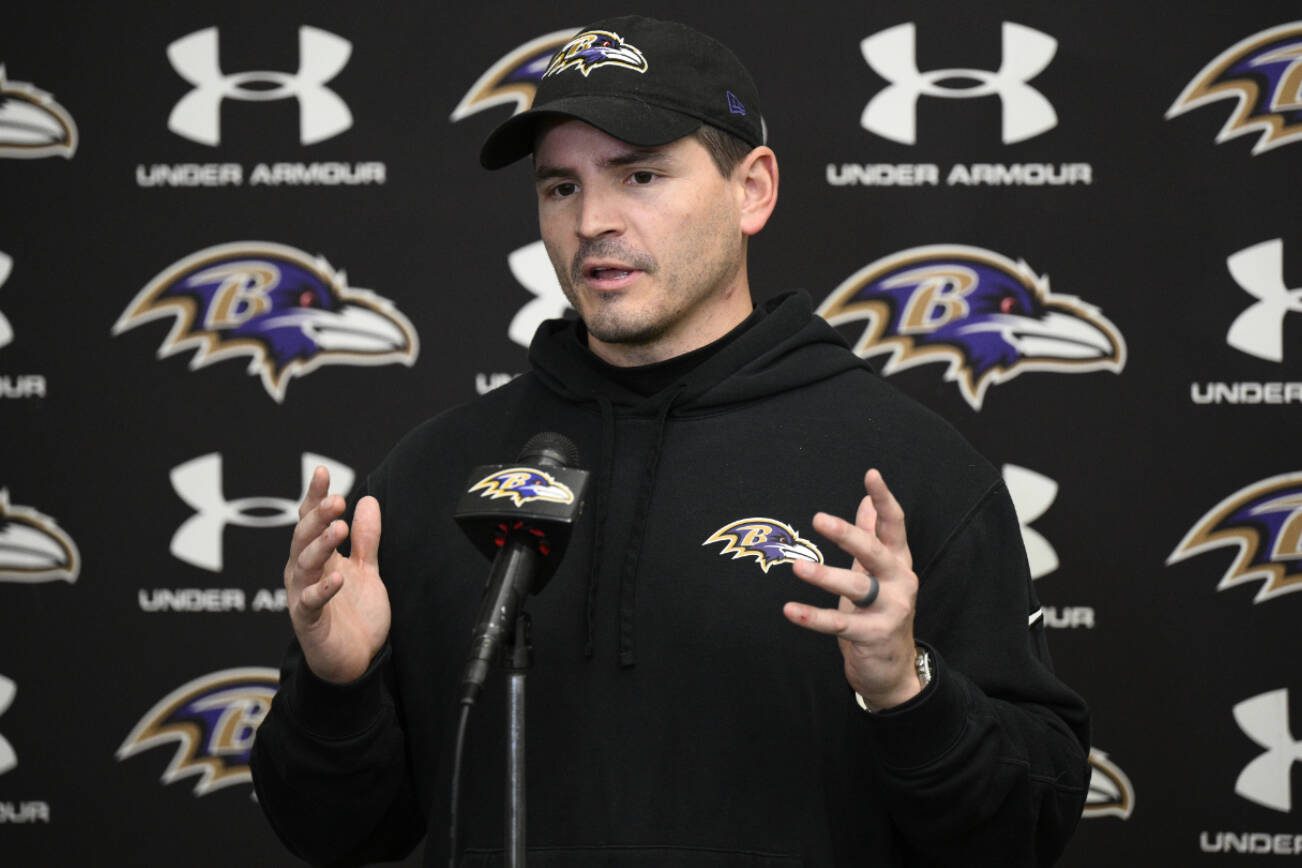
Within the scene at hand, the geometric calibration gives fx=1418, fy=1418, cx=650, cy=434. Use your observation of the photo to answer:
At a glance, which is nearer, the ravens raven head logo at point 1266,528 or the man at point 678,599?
the man at point 678,599

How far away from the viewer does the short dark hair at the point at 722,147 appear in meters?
1.44

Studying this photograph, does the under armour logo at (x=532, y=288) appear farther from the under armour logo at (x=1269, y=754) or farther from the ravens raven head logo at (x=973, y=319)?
the under armour logo at (x=1269, y=754)

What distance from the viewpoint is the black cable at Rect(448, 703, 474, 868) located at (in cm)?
90

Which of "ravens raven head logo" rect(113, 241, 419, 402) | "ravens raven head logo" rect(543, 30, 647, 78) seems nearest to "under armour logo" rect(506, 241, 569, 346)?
"ravens raven head logo" rect(113, 241, 419, 402)

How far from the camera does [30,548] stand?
2.32m

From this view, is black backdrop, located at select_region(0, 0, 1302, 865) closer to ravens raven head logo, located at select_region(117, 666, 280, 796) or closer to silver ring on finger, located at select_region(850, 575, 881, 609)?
ravens raven head logo, located at select_region(117, 666, 280, 796)

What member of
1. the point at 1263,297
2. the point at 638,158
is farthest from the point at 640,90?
the point at 1263,297

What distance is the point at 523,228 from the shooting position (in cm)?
228

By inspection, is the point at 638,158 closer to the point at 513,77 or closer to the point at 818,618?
the point at 818,618

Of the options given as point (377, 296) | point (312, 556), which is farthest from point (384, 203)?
point (312, 556)

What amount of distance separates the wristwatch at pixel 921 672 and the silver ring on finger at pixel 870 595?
0.12 meters

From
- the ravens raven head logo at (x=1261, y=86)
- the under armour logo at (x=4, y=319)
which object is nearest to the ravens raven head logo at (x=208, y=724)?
the under armour logo at (x=4, y=319)

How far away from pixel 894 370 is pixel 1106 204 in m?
0.41

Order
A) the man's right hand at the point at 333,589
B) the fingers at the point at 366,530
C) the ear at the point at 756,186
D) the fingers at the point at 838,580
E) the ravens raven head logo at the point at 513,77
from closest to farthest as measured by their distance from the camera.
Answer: the fingers at the point at 838,580 < the man's right hand at the point at 333,589 < the fingers at the point at 366,530 < the ear at the point at 756,186 < the ravens raven head logo at the point at 513,77
